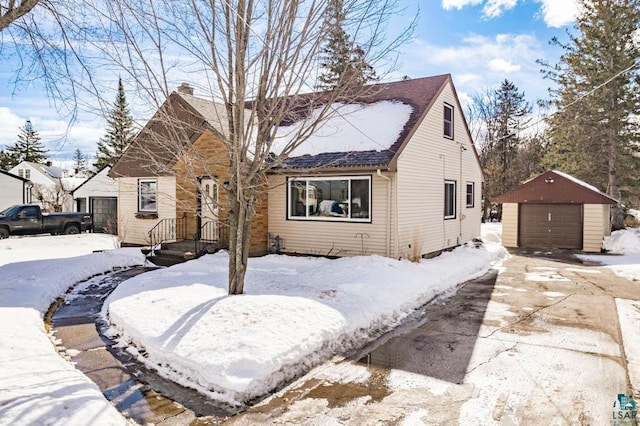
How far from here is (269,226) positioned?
13586 mm

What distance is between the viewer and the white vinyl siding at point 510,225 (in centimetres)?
1758

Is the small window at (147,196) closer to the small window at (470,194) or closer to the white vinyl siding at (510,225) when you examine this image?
the small window at (470,194)

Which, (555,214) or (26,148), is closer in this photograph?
(555,214)

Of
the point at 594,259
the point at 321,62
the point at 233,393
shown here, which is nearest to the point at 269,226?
the point at 321,62

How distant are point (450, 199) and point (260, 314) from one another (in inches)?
430

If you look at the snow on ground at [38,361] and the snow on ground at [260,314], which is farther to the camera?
the snow on ground at [260,314]

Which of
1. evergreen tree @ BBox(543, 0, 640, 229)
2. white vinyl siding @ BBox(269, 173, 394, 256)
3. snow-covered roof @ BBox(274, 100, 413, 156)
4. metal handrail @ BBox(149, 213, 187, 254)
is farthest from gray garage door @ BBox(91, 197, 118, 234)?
evergreen tree @ BBox(543, 0, 640, 229)

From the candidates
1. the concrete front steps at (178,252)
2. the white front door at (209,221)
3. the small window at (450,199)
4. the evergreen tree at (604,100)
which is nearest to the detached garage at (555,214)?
the small window at (450,199)

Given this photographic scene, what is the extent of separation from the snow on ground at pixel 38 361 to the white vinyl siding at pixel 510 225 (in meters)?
15.0

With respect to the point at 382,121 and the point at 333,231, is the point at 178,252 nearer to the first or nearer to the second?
the point at 333,231

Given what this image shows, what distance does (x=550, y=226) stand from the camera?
1697 cm

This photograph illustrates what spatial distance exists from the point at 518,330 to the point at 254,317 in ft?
13.4

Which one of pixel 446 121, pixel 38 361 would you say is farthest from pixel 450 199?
pixel 38 361

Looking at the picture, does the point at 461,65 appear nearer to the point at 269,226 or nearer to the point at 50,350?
the point at 269,226
